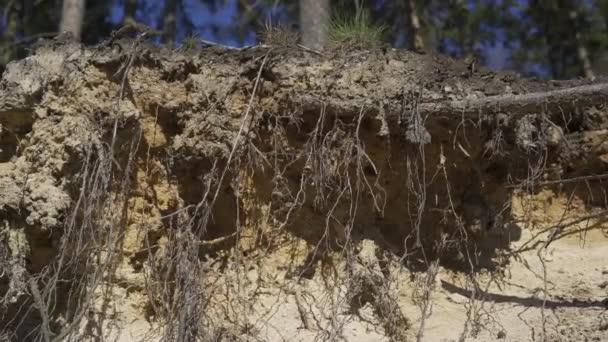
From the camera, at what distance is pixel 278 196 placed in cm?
412

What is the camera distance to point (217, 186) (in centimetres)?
398

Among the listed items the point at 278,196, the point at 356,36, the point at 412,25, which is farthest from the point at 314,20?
the point at 412,25

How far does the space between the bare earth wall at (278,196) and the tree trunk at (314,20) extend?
1777mm

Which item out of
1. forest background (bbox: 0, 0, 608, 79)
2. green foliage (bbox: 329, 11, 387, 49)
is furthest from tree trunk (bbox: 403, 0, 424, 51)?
green foliage (bbox: 329, 11, 387, 49)

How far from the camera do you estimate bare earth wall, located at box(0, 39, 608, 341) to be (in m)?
3.80

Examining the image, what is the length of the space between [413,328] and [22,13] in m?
7.59

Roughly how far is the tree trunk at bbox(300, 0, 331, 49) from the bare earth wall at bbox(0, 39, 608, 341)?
5.83 ft

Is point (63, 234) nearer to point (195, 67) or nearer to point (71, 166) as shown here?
point (71, 166)

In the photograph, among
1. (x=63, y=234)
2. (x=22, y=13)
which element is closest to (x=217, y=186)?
(x=63, y=234)

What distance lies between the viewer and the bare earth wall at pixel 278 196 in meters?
3.80

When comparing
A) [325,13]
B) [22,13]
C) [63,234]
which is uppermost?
[22,13]

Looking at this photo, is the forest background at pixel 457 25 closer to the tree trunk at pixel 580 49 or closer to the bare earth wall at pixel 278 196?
the tree trunk at pixel 580 49

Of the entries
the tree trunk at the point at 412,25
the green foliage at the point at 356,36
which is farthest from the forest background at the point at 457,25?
the green foliage at the point at 356,36

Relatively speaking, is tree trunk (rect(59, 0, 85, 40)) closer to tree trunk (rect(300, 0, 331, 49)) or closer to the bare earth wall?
tree trunk (rect(300, 0, 331, 49))
